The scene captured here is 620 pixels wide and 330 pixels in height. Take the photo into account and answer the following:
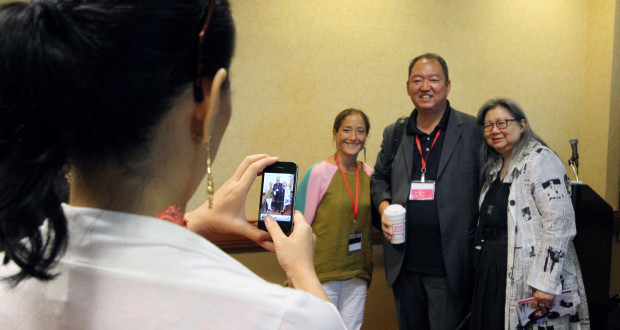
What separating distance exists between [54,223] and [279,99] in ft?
8.85

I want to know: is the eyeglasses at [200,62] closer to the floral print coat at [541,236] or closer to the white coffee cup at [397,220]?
the white coffee cup at [397,220]

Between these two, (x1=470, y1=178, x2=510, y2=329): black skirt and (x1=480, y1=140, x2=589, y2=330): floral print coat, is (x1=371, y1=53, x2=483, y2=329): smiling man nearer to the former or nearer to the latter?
(x1=470, y1=178, x2=510, y2=329): black skirt

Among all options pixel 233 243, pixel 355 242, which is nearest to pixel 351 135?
pixel 355 242

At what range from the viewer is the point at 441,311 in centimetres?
237

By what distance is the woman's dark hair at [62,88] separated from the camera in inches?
18.8

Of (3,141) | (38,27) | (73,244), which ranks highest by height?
(38,27)

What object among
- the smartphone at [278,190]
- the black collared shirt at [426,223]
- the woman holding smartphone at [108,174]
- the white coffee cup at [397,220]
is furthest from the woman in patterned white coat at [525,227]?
the woman holding smartphone at [108,174]

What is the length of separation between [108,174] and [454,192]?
6.78 feet

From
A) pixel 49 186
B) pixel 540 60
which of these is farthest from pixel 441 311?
pixel 540 60

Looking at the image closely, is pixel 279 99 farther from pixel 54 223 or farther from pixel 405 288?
pixel 54 223

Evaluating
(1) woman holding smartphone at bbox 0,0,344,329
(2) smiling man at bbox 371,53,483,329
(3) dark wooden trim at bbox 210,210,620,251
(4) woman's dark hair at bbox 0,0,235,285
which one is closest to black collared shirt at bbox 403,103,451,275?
(2) smiling man at bbox 371,53,483,329

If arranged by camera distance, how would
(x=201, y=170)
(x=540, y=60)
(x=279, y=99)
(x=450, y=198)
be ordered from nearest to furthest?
(x=201, y=170), (x=450, y=198), (x=279, y=99), (x=540, y=60)

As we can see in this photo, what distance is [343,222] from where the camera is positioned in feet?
8.82

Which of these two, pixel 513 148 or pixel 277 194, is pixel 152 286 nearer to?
pixel 277 194
